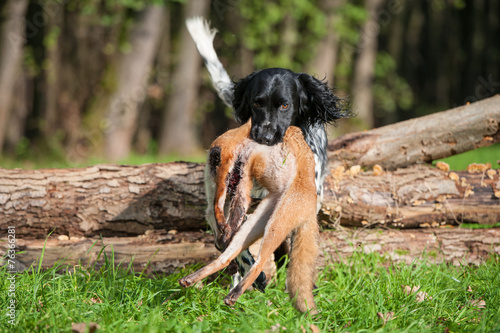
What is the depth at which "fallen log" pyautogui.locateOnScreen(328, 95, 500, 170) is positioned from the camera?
4703mm

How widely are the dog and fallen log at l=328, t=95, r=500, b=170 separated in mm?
1889

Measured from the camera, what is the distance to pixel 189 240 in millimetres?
4027

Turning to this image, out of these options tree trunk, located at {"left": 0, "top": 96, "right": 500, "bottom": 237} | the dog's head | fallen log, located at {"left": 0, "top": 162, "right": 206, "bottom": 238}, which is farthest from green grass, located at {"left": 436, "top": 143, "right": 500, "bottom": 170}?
fallen log, located at {"left": 0, "top": 162, "right": 206, "bottom": 238}

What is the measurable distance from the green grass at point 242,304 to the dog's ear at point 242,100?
1282mm

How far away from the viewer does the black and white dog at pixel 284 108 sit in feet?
10.8

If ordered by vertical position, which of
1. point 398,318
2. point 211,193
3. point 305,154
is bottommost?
point 398,318

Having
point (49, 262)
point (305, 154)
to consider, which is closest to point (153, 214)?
point (49, 262)

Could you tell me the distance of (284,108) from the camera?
349cm

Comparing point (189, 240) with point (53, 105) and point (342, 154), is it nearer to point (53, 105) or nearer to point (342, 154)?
point (342, 154)

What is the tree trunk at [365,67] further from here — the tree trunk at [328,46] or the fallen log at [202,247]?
the fallen log at [202,247]

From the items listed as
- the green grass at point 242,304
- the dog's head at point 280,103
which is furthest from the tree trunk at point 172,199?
the dog's head at point 280,103

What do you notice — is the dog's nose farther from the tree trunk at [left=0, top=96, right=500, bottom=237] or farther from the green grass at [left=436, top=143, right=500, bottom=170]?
the green grass at [left=436, top=143, right=500, bottom=170]

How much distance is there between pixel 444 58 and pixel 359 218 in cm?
2206

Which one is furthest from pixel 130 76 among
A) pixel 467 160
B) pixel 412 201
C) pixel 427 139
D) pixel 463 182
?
pixel 463 182
